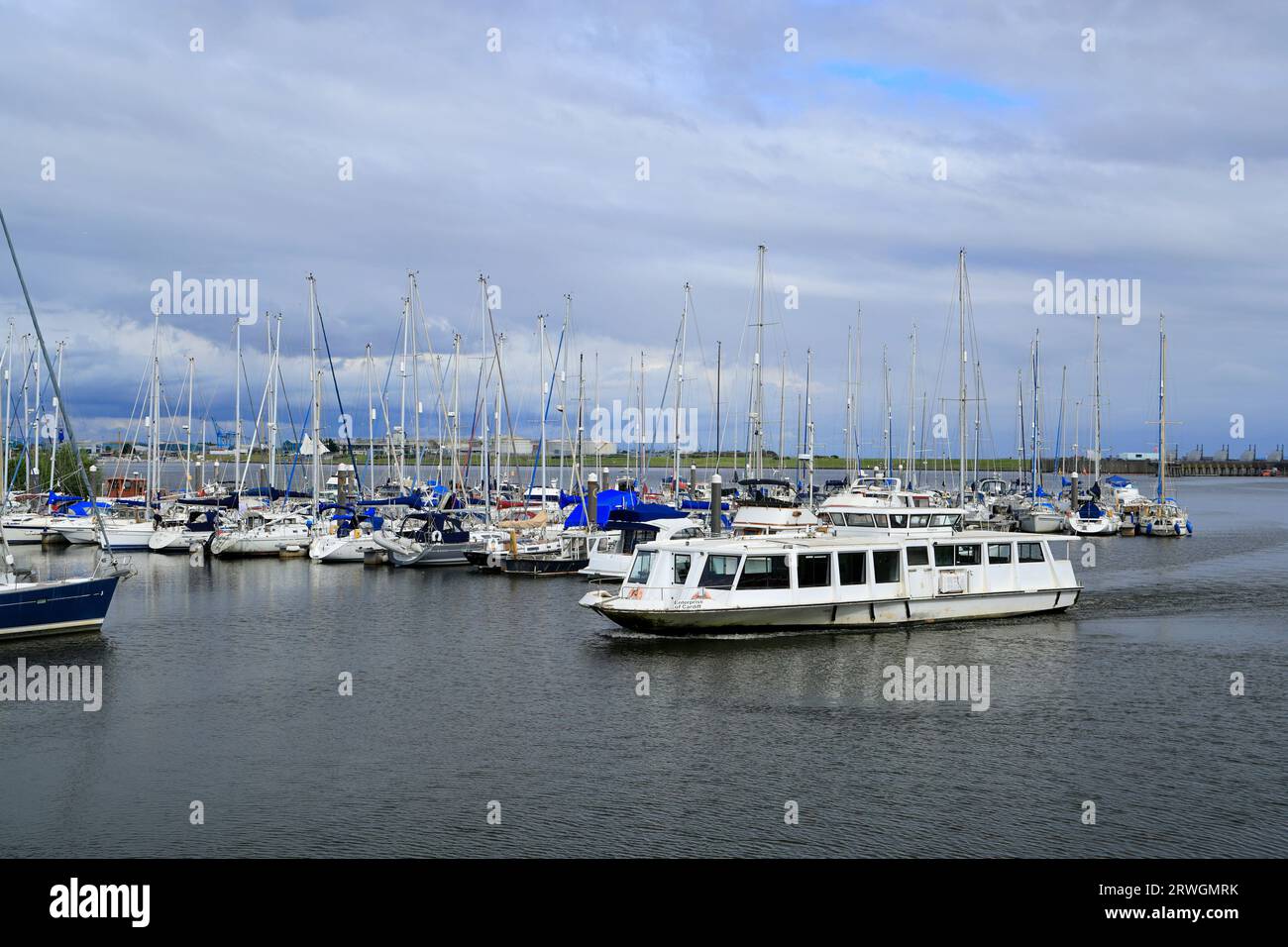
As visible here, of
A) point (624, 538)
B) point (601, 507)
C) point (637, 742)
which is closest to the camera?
point (637, 742)

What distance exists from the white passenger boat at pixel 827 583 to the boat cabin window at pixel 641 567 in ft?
0.12

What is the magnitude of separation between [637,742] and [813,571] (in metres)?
16.4

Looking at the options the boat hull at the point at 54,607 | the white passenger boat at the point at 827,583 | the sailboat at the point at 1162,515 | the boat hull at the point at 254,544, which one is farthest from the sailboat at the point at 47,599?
the sailboat at the point at 1162,515

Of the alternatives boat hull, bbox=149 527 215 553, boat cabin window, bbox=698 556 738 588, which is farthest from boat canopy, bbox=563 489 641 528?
boat cabin window, bbox=698 556 738 588

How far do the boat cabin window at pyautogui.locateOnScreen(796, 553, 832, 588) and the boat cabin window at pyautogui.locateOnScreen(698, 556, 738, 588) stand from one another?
106 inches

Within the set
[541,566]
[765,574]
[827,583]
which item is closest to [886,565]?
[827,583]

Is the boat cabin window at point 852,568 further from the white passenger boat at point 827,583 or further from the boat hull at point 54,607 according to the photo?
the boat hull at point 54,607

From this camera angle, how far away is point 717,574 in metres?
43.4

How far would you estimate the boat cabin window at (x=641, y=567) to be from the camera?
44312mm

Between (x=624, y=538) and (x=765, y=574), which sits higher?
(x=624, y=538)

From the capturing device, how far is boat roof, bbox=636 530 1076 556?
43.5 m

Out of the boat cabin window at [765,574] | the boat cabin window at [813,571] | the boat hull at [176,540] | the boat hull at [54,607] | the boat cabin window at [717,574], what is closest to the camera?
the boat hull at [54,607]

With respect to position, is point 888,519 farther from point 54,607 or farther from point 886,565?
point 54,607
